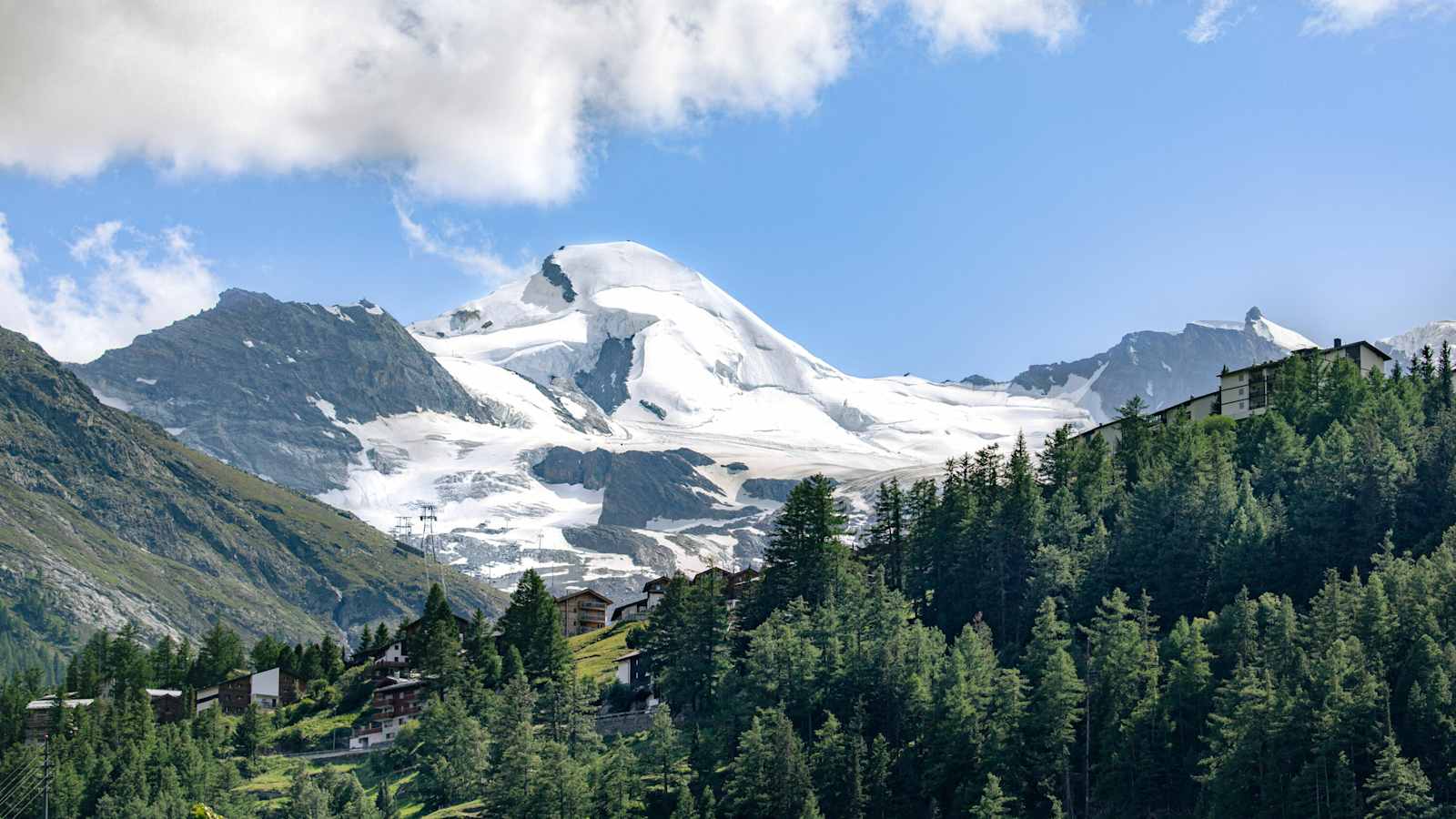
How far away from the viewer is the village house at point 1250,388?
15850cm

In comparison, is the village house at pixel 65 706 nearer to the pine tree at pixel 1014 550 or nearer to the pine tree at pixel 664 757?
the pine tree at pixel 664 757

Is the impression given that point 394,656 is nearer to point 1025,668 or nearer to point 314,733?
point 314,733

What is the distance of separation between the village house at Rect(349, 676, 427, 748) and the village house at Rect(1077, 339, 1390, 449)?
66428mm

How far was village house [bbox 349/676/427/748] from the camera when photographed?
141250 millimetres

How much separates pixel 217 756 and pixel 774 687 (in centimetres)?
5014

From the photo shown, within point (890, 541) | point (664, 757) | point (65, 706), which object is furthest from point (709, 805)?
point (65, 706)

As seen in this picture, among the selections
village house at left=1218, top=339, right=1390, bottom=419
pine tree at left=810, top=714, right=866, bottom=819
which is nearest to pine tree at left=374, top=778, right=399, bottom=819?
pine tree at left=810, top=714, right=866, bottom=819

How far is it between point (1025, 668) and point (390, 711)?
5975 cm

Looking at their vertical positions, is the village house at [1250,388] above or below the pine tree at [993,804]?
above

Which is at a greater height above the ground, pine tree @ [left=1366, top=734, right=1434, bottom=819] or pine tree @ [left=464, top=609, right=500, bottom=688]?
pine tree @ [left=464, top=609, right=500, bottom=688]

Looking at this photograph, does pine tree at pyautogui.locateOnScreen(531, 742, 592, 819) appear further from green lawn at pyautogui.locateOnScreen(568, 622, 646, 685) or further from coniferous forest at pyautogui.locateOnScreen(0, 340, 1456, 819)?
green lawn at pyautogui.locateOnScreen(568, 622, 646, 685)

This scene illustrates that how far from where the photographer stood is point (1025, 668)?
11238cm

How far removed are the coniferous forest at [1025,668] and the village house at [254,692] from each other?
247 inches

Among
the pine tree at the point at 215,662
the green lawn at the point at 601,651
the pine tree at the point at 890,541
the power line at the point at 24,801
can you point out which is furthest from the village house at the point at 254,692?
the pine tree at the point at 890,541
